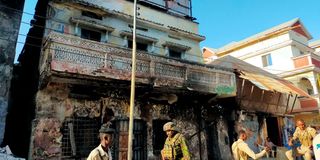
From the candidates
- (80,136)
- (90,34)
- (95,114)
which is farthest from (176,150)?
(90,34)

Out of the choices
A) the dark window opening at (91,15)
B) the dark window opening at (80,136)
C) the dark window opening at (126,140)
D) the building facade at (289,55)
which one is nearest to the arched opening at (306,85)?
the building facade at (289,55)

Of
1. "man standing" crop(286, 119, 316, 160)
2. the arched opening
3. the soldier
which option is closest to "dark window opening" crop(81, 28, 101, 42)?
the soldier

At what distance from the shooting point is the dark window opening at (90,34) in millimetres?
12703

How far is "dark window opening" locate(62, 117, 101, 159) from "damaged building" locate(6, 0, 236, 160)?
4 cm

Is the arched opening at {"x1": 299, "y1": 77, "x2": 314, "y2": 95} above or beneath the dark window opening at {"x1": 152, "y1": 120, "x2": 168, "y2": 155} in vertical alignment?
above

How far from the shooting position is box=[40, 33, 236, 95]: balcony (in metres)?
9.64

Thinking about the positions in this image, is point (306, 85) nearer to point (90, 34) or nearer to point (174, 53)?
point (174, 53)

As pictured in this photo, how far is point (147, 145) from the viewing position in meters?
12.4

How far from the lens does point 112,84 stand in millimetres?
11102

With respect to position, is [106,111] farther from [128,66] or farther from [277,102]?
[277,102]

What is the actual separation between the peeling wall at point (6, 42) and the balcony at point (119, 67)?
1.22 meters

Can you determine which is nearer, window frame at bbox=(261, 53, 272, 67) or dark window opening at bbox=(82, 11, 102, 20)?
dark window opening at bbox=(82, 11, 102, 20)

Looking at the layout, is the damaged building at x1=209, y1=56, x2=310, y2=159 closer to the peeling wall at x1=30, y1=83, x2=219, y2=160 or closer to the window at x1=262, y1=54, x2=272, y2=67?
the peeling wall at x1=30, y1=83, x2=219, y2=160

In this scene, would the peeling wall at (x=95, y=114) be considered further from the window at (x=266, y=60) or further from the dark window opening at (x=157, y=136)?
the window at (x=266, y=60)
